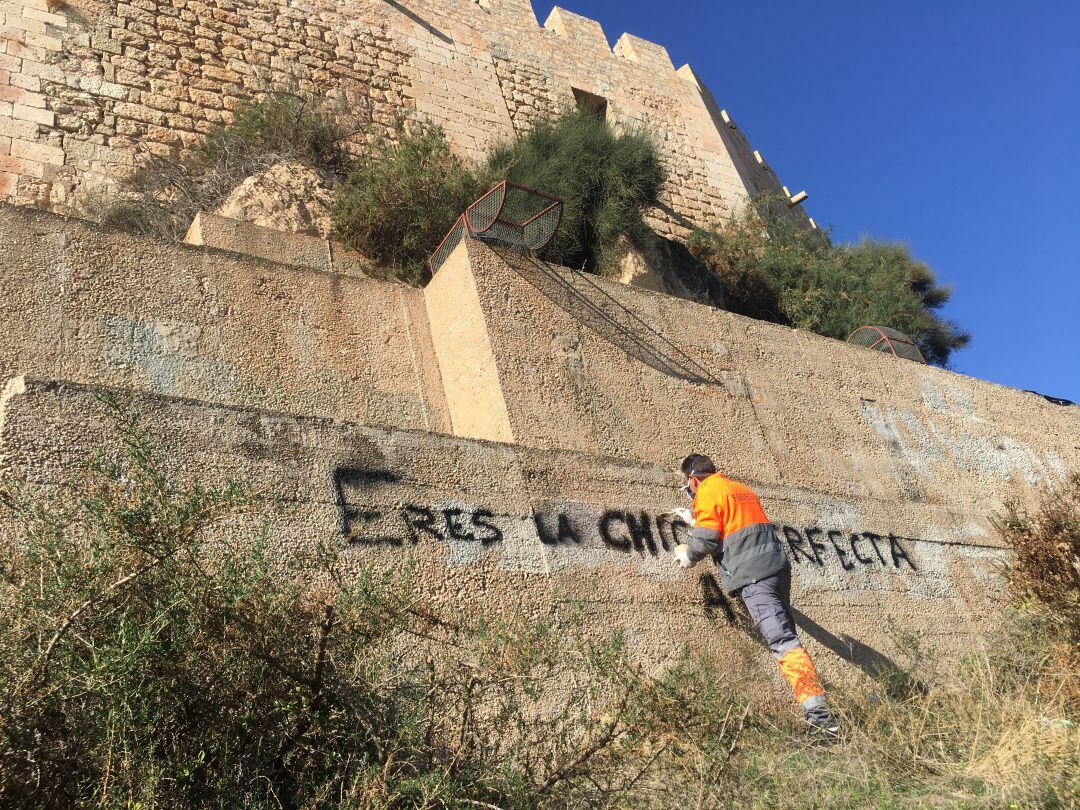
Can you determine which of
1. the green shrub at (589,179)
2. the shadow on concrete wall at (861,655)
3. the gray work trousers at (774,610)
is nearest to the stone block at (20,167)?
the green shrub at (589,179)

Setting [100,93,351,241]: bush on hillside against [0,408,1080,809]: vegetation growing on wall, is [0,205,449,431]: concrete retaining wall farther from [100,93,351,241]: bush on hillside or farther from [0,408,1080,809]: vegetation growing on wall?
[100,93,351,241]: bush on hillside

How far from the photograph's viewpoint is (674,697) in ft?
10.5

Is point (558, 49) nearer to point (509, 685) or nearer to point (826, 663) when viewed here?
point (826, 663)

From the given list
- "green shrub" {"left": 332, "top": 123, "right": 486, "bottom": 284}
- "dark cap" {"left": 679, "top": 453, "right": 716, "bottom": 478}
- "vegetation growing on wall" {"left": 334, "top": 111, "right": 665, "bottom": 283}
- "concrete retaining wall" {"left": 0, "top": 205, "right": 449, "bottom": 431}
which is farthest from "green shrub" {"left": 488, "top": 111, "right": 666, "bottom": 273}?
"dark cap" {"left": 679, "top": 453, "right": 716, "bottom": 478}

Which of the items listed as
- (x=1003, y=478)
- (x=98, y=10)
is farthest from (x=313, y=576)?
(x=98, y=10)

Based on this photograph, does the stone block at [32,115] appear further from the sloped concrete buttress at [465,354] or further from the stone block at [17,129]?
the sloped concrete buttress at [465,354]

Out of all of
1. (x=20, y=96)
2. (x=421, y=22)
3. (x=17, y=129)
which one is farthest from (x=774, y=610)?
(x=421, y=22)

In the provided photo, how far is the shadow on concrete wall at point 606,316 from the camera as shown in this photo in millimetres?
5395

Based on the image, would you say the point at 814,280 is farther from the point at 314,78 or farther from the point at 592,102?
the point at 314,78

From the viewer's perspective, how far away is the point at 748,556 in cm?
404

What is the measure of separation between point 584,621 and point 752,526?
0.97 m

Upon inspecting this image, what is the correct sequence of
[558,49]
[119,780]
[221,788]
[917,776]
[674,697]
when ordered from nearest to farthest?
[119,780] → [221,788] → [917,776] → [674,697] → [558,49]

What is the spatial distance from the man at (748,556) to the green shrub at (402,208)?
3305mm

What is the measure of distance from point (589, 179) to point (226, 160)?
3.35 meters
